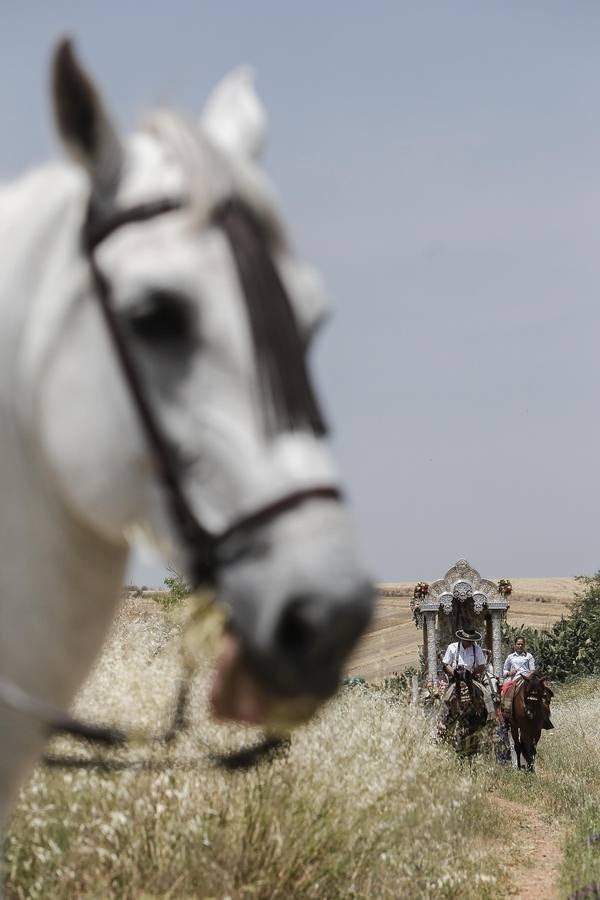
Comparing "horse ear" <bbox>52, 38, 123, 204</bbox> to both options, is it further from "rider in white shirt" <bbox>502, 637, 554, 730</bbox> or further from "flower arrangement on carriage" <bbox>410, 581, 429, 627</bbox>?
"flower arrangement on carriage" <bbox>410, 581, 429, 627</bbox>

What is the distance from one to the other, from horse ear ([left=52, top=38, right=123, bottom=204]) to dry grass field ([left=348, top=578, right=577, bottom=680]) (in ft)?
138

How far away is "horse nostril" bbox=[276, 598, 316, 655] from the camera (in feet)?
5.23

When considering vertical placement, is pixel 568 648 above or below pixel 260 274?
above

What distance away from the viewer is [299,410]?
173 centimetres

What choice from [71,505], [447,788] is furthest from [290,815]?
[71,505]

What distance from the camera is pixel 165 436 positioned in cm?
175

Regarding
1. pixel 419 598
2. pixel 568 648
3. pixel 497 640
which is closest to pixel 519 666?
pixel 497 640

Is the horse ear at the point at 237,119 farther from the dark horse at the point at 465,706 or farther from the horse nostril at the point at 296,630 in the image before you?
the dark horse at the point at 465,706

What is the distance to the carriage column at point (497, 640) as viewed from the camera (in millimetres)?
18547

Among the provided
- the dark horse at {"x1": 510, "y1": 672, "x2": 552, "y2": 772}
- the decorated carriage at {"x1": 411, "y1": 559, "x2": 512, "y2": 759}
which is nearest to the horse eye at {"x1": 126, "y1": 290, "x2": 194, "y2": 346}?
the dark horse at {"x1": 510, "y1": 672, "x2": 552, "y2": 772}

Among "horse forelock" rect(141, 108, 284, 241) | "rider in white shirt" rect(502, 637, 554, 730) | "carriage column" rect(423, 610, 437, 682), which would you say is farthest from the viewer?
"carriage column" rect(423, 610, 437, 682)

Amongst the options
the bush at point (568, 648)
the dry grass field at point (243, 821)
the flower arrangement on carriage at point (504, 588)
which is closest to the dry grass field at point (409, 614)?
the bush at point (568, 648)

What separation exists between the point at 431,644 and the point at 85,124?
17.4 metres

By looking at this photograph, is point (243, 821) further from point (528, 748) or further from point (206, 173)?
point (528, 748)
